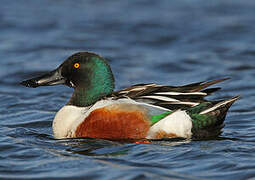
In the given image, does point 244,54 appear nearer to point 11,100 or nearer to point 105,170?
point 11,100

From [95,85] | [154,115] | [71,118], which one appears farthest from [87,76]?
[154,115]

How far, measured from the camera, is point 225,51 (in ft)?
44.0

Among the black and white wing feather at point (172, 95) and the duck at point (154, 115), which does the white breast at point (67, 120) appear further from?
the black and white wing feather at point (172, 95)

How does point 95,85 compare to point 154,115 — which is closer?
point 154,115

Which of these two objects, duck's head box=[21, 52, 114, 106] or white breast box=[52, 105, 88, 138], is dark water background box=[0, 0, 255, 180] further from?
duck's head box=[21, 52, 114, 106]

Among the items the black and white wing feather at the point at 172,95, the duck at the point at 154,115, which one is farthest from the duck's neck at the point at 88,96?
the black and white wing feather at the point at 172,95

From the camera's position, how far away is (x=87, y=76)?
25.4 feet

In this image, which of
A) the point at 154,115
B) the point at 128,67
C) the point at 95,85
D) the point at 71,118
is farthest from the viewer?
the point at 128,67

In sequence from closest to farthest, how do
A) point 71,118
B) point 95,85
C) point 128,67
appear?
point 71,118
point 95,85
point 128,67

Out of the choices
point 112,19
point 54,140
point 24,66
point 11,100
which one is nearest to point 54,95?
point 11,100

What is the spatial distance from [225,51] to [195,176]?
25.6 feet

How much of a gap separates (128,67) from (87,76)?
475 centimetres

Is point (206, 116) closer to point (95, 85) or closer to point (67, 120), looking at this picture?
point (95, 85)

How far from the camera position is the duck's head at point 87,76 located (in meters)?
7.67
